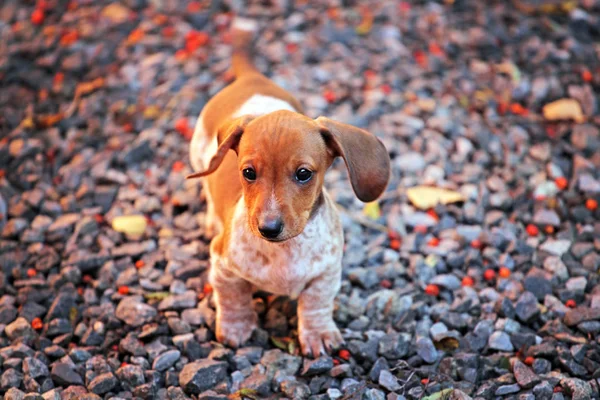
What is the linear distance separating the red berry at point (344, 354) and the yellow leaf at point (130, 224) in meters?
1.73

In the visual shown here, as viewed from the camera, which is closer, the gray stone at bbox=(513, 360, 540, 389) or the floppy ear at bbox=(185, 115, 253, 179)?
the floppy ear at bbox=(185, 115, 253, 179)

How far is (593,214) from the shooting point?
519 centimetres

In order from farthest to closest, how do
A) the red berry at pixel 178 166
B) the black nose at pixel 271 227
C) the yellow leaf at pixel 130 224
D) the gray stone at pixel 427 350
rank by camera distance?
1. the red berry at pixel 178 166
2. the yellow leaf at pixel 130 224
3. the gray stone at pixel 427 350
4. the black nose at pixel 271 227

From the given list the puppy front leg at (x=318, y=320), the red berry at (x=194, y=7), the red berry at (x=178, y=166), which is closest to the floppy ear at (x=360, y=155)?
the puppy front leg at (x=318, y=320)

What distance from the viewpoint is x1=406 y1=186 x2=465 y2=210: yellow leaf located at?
17.4 ft

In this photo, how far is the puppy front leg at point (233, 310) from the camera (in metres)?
4.27

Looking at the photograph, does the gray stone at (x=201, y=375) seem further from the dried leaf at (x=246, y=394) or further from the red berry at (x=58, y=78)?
the red berry at (x=58, y=78)

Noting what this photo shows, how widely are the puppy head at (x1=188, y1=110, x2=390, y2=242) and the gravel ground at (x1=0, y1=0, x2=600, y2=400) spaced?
1.08 meters

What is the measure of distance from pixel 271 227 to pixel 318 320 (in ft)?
3.47

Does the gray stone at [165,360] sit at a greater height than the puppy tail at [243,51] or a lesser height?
lesser

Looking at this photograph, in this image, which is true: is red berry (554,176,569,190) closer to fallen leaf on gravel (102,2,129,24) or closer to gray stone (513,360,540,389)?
gray stone (513,360,540,389)

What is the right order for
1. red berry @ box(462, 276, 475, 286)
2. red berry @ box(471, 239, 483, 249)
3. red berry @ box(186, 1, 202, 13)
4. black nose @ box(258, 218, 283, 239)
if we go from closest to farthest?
black nose @ box(258, 218, 283, 239) < red berry @ box(462, 276, 475, 286) < red berry @ box(471, 239, 483, 249) < red berry @ box(186, 1, 202, 13)

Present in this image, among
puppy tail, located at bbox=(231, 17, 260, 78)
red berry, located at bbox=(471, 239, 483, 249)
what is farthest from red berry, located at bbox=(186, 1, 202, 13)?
red berry, located at bbox=(471, 239, 483, 249)

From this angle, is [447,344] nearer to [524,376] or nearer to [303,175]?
[524,376]
